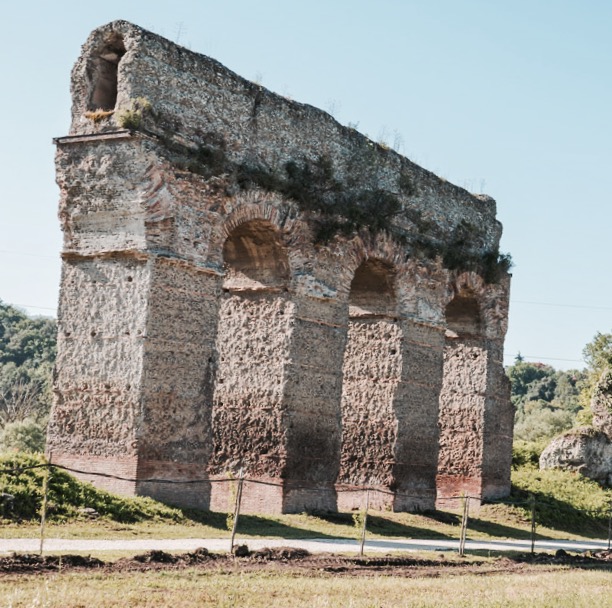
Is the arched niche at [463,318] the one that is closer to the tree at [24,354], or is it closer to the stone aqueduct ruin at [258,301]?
the stone aqueduct ruin at [258,301]

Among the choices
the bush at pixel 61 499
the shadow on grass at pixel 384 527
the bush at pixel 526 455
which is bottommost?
the shadow on grass at pixel 384 527

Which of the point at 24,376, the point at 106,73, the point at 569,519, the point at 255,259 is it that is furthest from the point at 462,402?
the point at 24,376

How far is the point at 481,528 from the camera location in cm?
1944

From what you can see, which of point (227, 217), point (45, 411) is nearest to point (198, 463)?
point (227, 217)

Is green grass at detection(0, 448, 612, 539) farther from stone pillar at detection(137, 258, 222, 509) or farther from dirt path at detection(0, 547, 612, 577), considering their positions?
dirt path at detection(0, 547, 612, 577)

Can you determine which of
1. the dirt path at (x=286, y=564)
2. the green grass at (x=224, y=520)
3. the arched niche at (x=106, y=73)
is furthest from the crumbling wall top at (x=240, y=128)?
the dirt path at (x=286, y=564)

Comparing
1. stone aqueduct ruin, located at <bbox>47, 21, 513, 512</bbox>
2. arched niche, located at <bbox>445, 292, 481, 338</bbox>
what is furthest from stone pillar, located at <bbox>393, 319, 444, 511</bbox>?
arched niche, located at <bbox>445, 292, 481, 338</bbox>

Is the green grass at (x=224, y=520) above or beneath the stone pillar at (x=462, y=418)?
beneath

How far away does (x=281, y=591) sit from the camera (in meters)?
8.83

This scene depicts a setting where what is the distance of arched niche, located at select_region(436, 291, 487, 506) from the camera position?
22.6 metres

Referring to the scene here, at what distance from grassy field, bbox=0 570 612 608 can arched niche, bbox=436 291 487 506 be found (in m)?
11.7

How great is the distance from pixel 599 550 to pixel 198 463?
20.4ft

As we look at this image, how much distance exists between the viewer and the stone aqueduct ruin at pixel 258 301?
14.8 metres

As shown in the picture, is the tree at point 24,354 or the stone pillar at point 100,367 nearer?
the stone pillar at point 100,367
